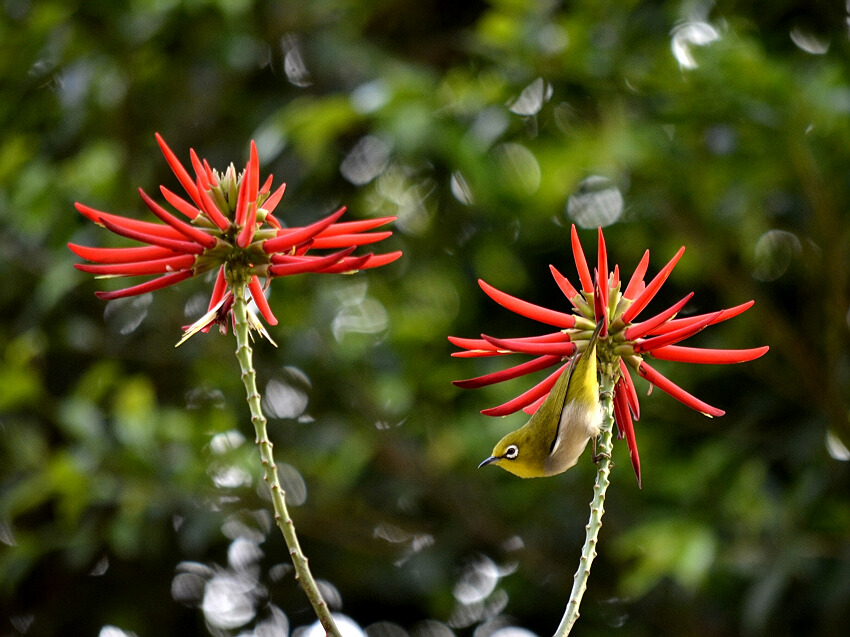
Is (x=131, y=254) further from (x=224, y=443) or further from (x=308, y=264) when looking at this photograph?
(x=224, y=443)

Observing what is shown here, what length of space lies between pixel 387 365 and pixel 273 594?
1660 millimetres

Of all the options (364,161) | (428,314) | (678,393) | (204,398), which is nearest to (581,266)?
(678,393)

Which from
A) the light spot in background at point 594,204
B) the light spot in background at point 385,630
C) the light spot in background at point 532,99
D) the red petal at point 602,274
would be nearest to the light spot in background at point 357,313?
the light spot in background at point 594,204

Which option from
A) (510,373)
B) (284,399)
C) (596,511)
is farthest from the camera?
(284,399)

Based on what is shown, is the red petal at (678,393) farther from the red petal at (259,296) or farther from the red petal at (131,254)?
the red petal at (131,254)

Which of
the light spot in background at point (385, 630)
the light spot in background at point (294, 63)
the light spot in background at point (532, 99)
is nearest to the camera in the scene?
the light spot in background at point (532, 99)

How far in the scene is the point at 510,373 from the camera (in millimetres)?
961

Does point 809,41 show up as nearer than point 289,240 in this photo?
No

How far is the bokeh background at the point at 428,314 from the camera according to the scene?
10.7ft

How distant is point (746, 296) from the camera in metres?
3.58

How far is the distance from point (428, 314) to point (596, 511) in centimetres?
356

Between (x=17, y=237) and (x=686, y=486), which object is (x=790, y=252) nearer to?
(x=686, y=486)

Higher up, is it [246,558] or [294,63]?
[294,63]

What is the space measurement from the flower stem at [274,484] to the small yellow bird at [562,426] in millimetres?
381
